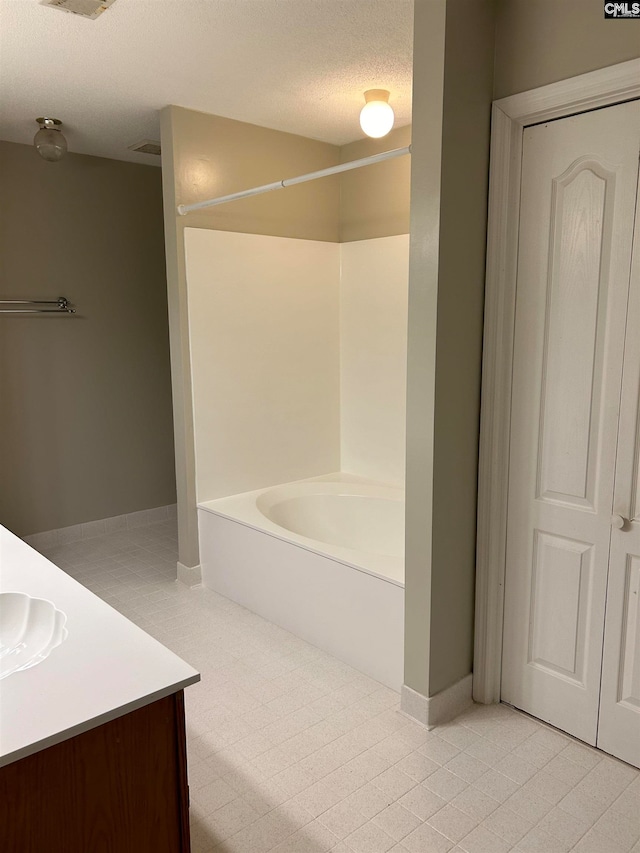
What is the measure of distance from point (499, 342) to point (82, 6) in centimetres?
173

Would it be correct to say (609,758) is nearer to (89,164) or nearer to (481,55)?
(481,55)

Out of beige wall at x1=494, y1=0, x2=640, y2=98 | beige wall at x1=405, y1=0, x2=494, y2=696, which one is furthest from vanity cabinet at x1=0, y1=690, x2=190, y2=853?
beige wall at x1=494, y1=0, x2=640, y2=98

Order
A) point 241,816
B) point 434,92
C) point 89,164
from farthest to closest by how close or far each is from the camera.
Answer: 1. point 89,164
2. point 434,92
3. point 241,816

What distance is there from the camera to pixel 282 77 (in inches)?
109

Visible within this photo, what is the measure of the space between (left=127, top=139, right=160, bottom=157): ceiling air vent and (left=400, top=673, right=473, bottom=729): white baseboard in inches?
124

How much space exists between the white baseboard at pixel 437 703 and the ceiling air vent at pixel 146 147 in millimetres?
3149

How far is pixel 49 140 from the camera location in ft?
10.7

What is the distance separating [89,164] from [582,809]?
13.4 feet

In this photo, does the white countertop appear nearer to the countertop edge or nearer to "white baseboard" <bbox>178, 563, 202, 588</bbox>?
the countertop edge

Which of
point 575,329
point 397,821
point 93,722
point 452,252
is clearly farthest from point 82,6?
point 397,821

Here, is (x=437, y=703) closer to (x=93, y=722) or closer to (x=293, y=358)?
(x=93, y=722)

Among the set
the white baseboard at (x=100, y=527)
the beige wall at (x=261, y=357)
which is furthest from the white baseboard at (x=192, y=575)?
the white baseboard at (x=100, y=527)

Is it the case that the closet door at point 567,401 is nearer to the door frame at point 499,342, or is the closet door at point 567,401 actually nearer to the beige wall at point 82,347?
the door frame at point 499,342

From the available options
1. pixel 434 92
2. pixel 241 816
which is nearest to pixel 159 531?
pixel 241 816
